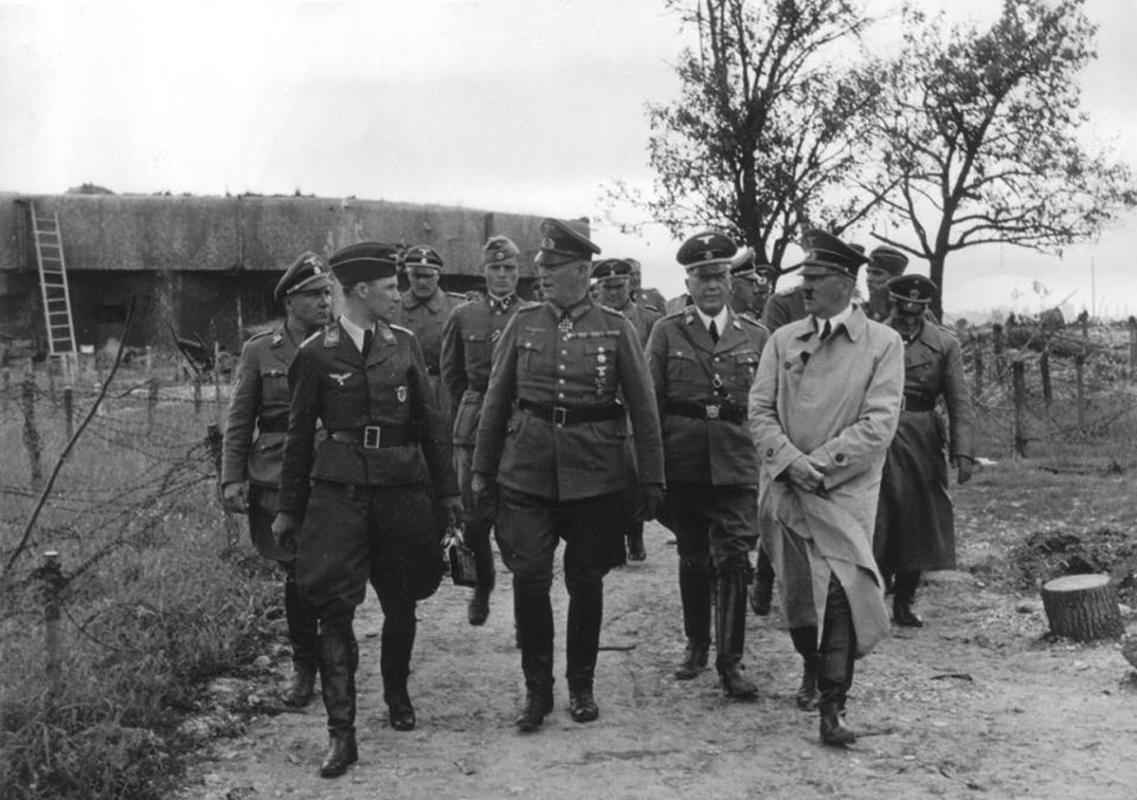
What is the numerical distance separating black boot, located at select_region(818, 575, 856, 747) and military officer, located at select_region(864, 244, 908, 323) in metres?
3.52

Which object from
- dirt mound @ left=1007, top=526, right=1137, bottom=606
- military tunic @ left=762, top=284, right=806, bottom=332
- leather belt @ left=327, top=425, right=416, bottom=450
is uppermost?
military tunic @ left=762, top=284, right=806, bottom=332

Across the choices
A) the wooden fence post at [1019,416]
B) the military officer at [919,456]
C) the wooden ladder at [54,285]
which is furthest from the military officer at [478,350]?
the wooden ladder at [54,285]

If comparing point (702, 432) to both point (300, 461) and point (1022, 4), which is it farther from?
point (1022, 4)

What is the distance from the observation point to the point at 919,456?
8.09 metres

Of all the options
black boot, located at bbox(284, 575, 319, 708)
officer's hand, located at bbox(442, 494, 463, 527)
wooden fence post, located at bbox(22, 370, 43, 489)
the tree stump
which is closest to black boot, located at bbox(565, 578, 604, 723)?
officer's hand, located at bbox(442, 494, 463, 527)

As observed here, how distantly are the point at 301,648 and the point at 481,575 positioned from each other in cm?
172

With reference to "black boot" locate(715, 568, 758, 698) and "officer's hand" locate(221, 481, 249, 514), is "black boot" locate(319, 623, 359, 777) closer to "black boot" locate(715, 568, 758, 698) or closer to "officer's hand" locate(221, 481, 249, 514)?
"officer's hand" locate(221, 481, 249, 514)

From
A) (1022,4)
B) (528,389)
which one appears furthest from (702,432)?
Result: (1022,4)

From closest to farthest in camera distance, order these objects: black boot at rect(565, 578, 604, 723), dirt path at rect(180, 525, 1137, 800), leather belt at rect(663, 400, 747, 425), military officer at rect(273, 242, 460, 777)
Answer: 1. dirt path at rect(180, 525, 1137, 800)
2. military officer at rect(273, 242, 460, 777)
3. black boot at rect(565, 578, 604, 723)
4. leather belt at rect(663, 400, 747, 425)

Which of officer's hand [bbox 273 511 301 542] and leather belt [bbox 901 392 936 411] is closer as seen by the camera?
officer's hand [bbox 273 511 301 542]

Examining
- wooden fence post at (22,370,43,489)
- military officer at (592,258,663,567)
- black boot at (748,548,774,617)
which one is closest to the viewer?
black boot at (748,548,774,617)

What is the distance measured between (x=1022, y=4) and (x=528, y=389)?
70.7 feet

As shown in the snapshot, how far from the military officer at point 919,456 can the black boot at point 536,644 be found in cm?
266

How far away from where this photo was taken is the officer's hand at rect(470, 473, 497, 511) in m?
6.22
